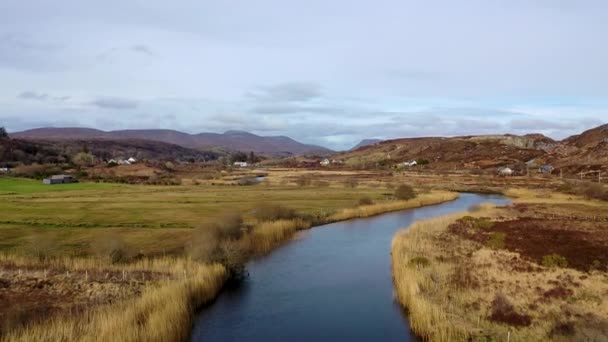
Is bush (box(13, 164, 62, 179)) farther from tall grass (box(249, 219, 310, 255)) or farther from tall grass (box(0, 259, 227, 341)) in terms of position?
tall grass (box(0, 259, 227, 341))

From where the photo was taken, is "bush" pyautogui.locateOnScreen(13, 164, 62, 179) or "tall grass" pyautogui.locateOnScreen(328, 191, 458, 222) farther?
"bush" pyautogui.locateOnScreen(13, 164, 62, 179)

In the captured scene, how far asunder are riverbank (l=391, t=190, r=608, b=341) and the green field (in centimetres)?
1912

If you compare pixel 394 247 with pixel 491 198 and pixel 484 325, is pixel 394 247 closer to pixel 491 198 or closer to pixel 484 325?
pixel 484 325

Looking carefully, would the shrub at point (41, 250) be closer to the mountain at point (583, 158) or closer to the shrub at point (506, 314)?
the shrub at point (506, 314)

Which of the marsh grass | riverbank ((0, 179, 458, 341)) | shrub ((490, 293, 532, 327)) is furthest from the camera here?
shrub ((490, 293, 532, 327))

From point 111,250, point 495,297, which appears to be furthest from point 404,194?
point 495,297

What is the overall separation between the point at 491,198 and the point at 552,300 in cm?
6686

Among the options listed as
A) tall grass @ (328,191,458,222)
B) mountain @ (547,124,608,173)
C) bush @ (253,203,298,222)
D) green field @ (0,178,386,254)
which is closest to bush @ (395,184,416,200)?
tall grass @ (328,191,458,222)

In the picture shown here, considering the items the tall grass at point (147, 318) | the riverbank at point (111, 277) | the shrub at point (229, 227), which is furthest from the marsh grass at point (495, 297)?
the shrub at point (229, 227)

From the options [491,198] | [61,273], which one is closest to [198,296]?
[61,273]

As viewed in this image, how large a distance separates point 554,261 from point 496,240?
26.9 ft

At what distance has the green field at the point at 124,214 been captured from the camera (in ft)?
135

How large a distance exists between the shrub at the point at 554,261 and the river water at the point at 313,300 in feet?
31.6

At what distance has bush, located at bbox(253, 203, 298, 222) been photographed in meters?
52.7
